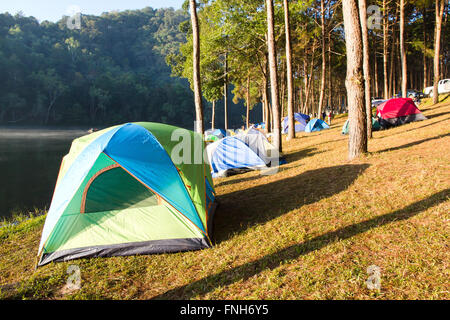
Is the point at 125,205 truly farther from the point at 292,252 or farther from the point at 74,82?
the point at 74,82

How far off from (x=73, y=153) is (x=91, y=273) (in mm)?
2204

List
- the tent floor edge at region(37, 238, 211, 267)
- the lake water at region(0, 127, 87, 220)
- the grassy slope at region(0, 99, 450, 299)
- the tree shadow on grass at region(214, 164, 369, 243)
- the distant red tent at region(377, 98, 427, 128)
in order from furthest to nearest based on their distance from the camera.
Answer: the distant red tent at region(377, 98, 427, 128) < the lake water at region(0, 127, 87, 220) < the tree shadow on grass at region(214, 164, 369, 243) < the tent floor edge at region(37, 238, 211, 267) < the grassy slope at region(0, 99, 450, 299)

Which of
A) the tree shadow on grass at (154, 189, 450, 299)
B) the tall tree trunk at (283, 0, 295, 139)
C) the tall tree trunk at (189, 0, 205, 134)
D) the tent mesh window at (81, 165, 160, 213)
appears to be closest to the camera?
the tree shadow on grass at (154, 189, 450, 299)

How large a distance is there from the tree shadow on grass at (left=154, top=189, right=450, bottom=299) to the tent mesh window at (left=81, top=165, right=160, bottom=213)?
1.88 metres

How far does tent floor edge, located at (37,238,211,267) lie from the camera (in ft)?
14.4

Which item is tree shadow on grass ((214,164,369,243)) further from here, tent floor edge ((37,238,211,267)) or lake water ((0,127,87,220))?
lake water ((0,127,87,220))

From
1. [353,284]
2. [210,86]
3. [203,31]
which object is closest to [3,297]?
[353,284]

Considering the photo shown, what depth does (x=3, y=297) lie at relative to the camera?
3506 millimetres

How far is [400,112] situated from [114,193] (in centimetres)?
1346

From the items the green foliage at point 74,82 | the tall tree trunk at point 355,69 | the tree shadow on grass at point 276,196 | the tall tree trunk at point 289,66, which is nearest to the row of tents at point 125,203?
the tree shadow on grass at point 276,196

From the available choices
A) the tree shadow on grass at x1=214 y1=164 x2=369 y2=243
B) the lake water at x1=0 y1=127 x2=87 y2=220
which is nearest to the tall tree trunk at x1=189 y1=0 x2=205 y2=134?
the tree shadow on grass at x1=214 y1=164 x2=369 y2=243

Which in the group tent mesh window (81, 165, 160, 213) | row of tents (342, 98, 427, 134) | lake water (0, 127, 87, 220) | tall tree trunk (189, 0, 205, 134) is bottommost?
lake water (0, 127, 87, 220)

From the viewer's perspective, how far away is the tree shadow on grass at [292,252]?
11.3 feet
